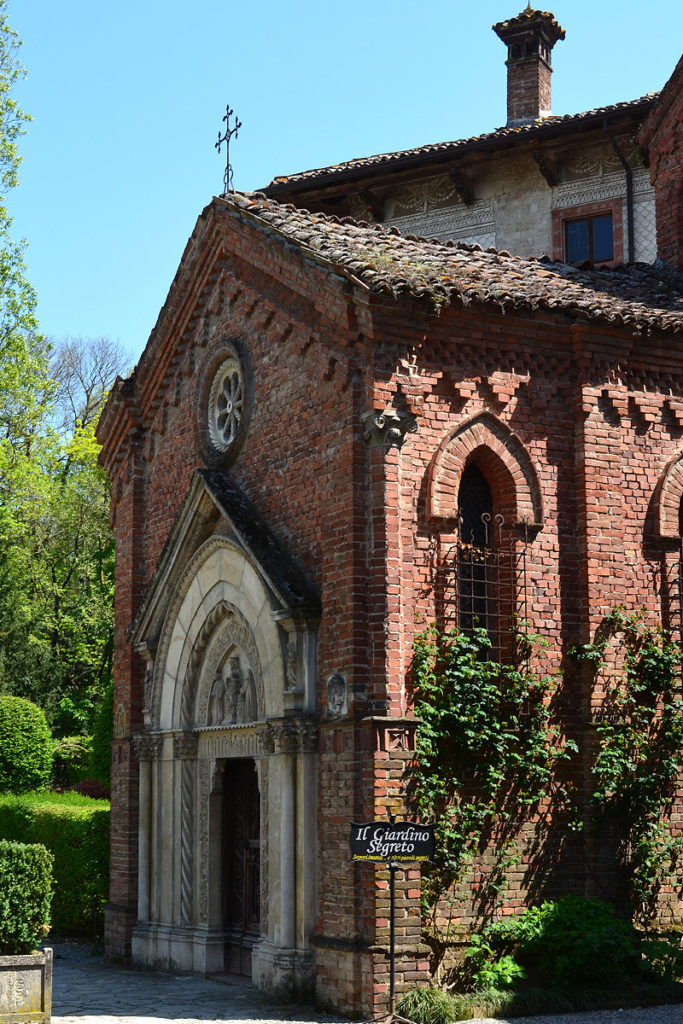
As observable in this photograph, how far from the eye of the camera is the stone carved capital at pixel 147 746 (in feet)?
47.5

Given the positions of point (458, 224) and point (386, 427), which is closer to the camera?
point (386, 427)

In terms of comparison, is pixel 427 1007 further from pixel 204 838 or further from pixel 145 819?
pixel 145 819

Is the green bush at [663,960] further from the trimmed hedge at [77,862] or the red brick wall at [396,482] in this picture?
the trimmed hedge at [77,862]

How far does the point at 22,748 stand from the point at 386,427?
15.8 m

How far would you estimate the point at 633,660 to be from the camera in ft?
39.5

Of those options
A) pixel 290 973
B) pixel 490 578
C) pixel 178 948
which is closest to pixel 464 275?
pixel 490 578

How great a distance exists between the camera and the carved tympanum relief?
43.0 ft

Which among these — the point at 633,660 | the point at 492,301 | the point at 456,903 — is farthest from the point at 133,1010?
the point at 492,301

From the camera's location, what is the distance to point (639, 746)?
1189 cm

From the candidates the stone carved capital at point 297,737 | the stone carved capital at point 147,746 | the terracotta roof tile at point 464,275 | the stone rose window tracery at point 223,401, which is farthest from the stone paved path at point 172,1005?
the terracotta roof tile at point 464,275

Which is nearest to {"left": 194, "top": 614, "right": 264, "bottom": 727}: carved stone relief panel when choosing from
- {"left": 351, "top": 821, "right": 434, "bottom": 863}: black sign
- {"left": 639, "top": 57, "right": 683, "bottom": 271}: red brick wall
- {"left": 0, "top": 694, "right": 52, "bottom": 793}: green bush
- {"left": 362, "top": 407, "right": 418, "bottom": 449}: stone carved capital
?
{"left": 362, "top": 407, "right": 418, "bottom": 449}: stone carved capital

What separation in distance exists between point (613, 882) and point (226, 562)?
4.91 metres

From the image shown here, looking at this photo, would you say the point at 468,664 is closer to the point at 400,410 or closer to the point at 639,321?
the point at 400,410

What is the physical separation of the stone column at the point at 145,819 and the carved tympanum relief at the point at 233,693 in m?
1.11
